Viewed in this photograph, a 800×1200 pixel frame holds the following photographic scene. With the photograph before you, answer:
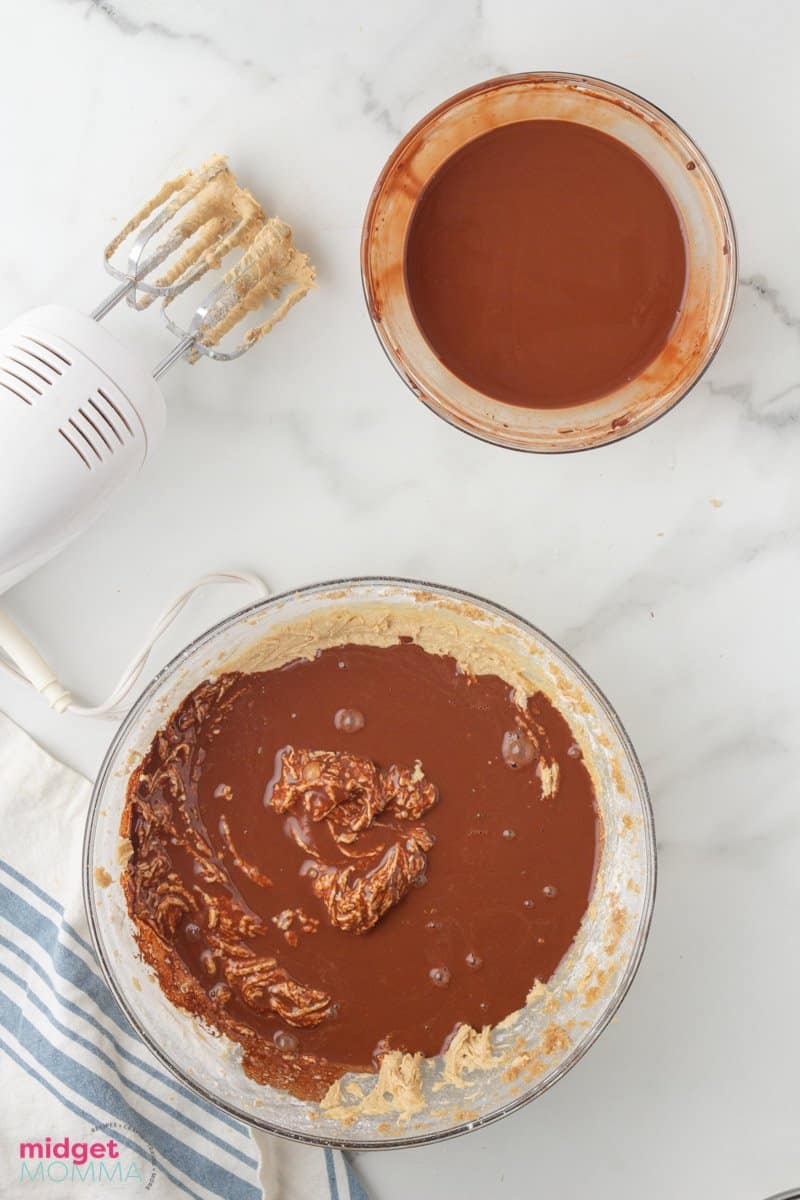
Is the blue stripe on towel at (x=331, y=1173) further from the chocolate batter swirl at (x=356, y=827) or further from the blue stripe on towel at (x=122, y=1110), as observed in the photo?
the chocolate batter swirl at (x=356, y=827)

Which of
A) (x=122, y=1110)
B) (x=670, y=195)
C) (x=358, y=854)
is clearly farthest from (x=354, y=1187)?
(x=670, y=195)

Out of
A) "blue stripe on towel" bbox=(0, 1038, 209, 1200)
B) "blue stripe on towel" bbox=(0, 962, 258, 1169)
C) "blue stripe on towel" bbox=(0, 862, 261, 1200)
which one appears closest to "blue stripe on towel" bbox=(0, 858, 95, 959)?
"blue stripe on towel" bbox=(0, 862, 261, 1200)

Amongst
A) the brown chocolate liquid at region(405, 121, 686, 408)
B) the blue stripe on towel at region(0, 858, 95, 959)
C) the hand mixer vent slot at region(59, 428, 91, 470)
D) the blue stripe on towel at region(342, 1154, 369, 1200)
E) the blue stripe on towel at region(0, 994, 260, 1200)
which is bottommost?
the blue stripe on towel at region(342, 1154, 369, 1200)

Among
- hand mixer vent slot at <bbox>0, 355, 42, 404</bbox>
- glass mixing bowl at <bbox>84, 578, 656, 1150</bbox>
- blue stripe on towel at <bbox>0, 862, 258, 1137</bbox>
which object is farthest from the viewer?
blue stripe on towel at <bbox>0, 862, 258, 1137</bbox>

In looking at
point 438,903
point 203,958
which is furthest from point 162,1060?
point 438,903

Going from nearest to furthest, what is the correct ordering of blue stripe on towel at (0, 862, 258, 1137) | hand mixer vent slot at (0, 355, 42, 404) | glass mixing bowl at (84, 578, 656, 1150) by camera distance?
hand mixer vent slot at (0, 355, 42, 404) < glass mixing bowl at (84, 578, 656, 1150) < blue stripe on towel at (0, 862, 258, 1137)

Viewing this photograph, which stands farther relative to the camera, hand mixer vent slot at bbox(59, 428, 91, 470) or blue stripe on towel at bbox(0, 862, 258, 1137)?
blue stripe on towel at bbox(0, 862, 258, 1137)

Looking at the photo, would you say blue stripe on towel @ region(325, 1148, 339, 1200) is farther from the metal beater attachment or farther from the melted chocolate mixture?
the metal beater attachment

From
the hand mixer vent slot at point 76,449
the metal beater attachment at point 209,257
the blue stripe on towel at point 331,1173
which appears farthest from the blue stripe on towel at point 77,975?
the metal beater attachment at point 209,257
